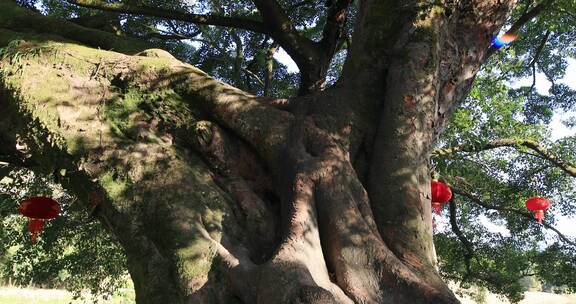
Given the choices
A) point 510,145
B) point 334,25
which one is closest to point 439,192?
point 510,145

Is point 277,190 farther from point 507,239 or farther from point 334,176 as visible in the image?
point 507,239

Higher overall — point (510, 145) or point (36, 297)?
point (510, 145)

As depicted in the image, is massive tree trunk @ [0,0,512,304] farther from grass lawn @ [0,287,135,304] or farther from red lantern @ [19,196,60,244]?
grass lawn @ [0,287,135,304]

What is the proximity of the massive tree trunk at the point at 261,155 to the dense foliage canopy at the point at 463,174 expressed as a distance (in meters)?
2.91

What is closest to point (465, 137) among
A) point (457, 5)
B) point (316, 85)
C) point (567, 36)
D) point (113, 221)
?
point (316, 85)

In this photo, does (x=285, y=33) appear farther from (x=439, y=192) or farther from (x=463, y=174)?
(x=463, y=174)

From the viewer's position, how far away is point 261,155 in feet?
11.0

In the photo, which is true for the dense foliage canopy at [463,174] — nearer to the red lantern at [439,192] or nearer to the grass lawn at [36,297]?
the red lantern at [439,192]

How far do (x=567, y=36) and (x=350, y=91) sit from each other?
26.4 ft

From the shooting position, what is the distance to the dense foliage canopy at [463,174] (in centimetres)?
739

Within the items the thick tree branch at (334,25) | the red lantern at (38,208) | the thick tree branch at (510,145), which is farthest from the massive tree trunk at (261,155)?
the thick tree branch at (510,145)

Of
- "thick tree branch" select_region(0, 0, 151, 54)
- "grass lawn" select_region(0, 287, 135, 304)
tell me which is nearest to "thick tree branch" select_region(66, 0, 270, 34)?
"thick tree branch" select_region(0, 0, 151, 54)

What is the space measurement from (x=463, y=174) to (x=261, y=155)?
18.0 ft

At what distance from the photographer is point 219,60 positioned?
9.24m
